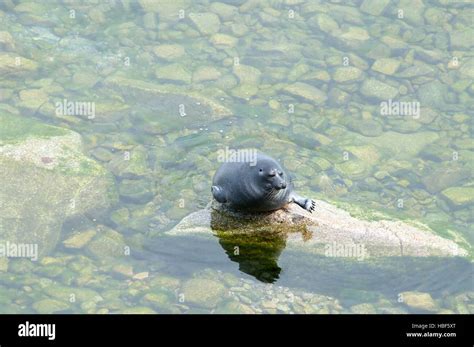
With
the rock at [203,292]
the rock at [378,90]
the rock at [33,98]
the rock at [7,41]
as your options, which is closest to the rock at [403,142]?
the rock at [378,90]

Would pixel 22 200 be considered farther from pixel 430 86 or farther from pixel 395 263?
pixel 430 86

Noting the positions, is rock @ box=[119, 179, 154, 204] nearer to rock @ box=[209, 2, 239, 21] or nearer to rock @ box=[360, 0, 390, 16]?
rock @ box=[209, 2, 239, 21]

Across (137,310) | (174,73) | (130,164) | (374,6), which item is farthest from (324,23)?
(137,310)

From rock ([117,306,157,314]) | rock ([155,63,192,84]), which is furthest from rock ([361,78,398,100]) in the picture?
rock ([117,306,157,314])

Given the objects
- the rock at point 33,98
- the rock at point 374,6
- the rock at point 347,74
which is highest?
the rock at point 374,6

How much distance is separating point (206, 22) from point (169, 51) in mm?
966

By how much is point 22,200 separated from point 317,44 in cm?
586

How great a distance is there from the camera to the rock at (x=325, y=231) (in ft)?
33.4

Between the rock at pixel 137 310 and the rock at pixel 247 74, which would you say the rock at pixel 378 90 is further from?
the rock at pixel 137 310

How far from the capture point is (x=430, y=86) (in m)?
13.8

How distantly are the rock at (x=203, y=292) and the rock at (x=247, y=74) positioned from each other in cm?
446

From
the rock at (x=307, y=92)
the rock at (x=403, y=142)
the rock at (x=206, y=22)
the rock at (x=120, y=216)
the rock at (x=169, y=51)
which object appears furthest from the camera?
the rock at (x=206, y=22)

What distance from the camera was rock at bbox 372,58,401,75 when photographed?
1406 centimetres
